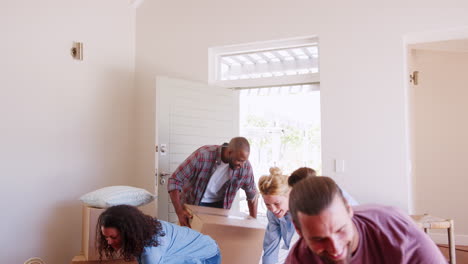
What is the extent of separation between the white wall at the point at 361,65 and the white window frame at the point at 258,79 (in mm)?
78

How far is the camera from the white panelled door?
11.6ft

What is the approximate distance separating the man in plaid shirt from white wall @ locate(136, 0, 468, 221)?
0.87 meters

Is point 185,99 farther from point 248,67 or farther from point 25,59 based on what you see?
point 25,59

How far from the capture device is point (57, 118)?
11.0ft

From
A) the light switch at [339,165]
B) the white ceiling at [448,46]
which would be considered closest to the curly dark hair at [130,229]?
the light switch at [339,165]

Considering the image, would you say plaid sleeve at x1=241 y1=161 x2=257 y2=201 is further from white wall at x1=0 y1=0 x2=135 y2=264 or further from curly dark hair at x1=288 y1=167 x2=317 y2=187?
white wall at x1=0 y1=0 x2=135 y2=264

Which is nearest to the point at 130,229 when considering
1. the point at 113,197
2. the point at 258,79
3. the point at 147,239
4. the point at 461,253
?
the point at 147,239

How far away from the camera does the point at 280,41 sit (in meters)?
3.70

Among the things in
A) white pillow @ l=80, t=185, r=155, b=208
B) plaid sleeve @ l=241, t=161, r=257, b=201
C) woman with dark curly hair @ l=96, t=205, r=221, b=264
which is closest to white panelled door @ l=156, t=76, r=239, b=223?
white pillow @ l=80, t=185, r=155, b=208

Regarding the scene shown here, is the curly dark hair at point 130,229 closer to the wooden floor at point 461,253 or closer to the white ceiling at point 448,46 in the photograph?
the wooden floor at point 461,253

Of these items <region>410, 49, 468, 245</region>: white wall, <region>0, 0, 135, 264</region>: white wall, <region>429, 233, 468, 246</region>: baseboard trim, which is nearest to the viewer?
<region>0, 0, 135, 264</region>: white wall

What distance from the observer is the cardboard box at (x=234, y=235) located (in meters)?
2.27

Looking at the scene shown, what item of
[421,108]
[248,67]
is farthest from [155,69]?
[421,108]

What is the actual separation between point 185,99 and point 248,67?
74 centimetres
